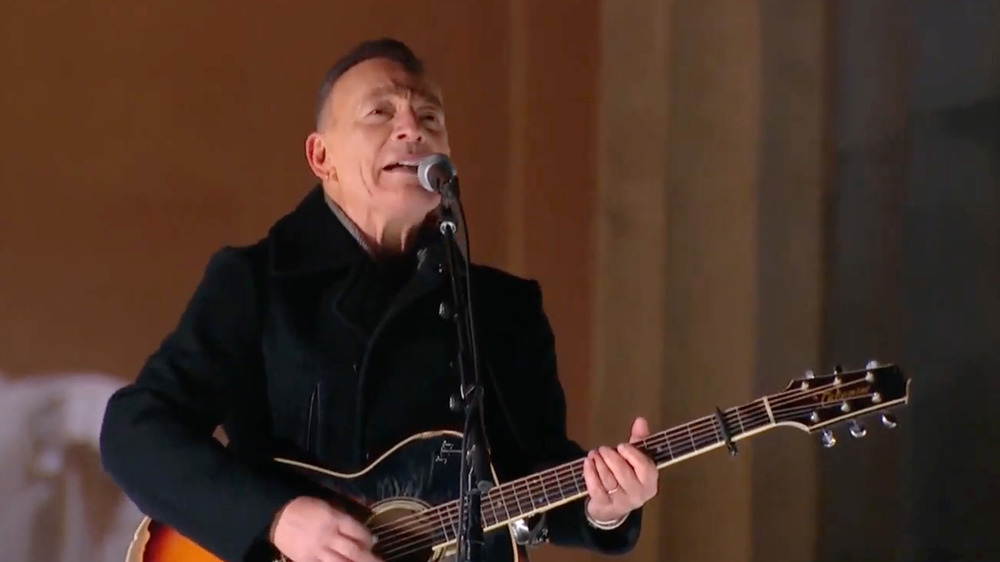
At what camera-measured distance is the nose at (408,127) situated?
60.3 inches

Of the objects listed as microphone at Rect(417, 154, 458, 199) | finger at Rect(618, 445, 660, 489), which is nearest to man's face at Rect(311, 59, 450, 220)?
microphone at Rect(417, 154, 458, 199)

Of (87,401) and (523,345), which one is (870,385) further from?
(87,401)

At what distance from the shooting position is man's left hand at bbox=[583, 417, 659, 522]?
1.33 m

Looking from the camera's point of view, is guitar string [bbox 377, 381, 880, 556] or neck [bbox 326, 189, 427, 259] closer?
guitar string [bbox 377, 381, 880, 556]

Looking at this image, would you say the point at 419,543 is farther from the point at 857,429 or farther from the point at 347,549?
the point at 857,429

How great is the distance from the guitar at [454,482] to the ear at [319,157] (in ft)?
1.48

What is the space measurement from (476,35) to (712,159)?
623mm

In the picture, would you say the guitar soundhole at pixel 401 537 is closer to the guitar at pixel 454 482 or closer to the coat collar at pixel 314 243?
the guitar at pixel 454 482

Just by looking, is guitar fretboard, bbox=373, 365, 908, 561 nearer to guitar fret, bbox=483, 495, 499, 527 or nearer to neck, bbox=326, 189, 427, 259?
guitar fret, bbox=483, 495, 499, 527

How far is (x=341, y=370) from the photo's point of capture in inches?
57.6

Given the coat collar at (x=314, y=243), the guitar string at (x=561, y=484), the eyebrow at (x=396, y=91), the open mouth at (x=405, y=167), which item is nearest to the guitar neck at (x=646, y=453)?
the guitar string at (x=561, y=484)

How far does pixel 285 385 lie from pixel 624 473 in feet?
1.56

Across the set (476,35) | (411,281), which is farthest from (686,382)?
(476,35)

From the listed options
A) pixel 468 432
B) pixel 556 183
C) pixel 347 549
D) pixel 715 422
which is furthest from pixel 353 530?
pixel 556 183
